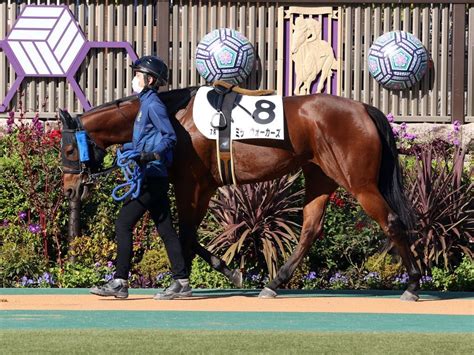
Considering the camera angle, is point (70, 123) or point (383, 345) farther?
point (70, 123)

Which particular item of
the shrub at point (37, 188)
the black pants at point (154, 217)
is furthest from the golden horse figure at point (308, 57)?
the black pants at point (154, 217)

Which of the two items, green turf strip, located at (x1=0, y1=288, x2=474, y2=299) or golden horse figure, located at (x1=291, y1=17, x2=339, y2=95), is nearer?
green turf strip, located at (x1=0, y1=288, x2=474, y2=299)

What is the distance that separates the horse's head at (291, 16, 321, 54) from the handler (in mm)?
5153

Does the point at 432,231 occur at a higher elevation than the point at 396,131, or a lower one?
lower

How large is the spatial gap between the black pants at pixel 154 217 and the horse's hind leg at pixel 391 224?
1.73m

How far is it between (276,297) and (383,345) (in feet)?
10.9

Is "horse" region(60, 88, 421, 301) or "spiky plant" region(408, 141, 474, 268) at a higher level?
"horse" region(60, 88, 421, 301)

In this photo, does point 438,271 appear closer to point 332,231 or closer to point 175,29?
point 332,231

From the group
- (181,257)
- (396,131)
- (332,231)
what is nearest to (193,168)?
(181,257)

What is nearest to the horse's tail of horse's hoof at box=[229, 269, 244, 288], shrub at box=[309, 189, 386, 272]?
horse's hoof at box=[229, 269, 244, 288]

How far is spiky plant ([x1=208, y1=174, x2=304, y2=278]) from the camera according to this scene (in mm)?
13602

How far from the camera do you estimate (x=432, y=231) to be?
13.6m

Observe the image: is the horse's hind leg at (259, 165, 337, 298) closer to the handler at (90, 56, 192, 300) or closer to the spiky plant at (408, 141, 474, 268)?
the handler at (90, 56, 192, 300)

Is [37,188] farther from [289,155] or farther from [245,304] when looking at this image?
[245,304]
